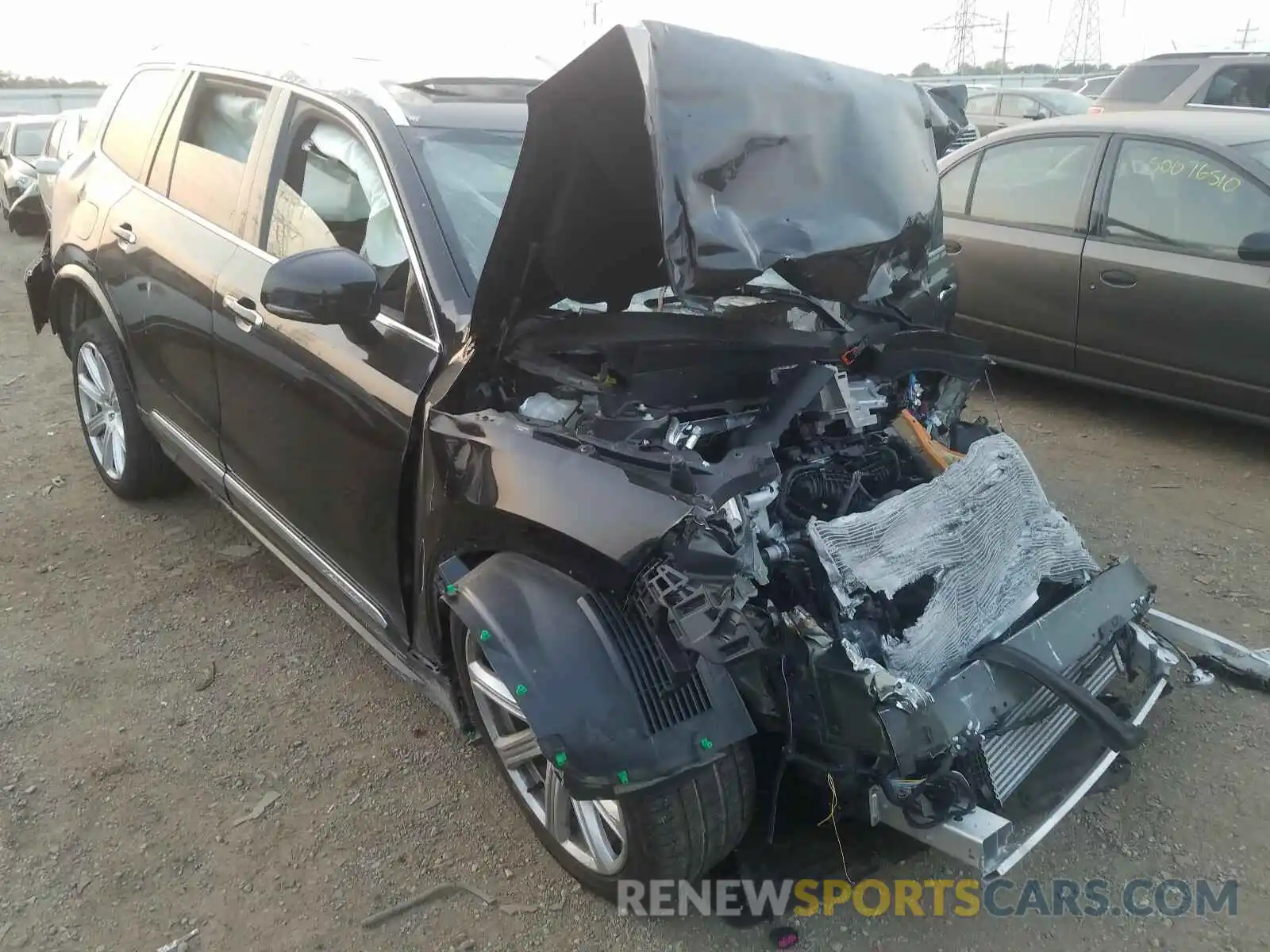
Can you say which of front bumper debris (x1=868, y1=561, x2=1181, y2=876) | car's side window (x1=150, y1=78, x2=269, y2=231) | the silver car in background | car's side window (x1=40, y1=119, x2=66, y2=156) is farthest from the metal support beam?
car's side window (x1=40, y1=119, x2=66, y2=156)

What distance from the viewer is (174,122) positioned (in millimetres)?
3727

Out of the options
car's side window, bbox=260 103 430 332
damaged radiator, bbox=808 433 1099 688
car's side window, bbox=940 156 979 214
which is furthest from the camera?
car's side window, bbox=940 156 979 214

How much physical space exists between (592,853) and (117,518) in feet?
9.96

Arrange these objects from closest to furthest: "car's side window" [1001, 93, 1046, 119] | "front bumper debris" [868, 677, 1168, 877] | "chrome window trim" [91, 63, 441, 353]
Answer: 1. "front bumper debris" [868, 677, 1168, 877]
2. "chrome window trim" [91, 63, 441, 353]
3. "car's side window" [1001, 93, 1046, 119]

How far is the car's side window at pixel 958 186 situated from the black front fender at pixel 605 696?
4559 mm

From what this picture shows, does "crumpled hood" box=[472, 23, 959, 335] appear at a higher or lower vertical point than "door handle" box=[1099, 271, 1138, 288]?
higher

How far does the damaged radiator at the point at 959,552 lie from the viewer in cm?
226

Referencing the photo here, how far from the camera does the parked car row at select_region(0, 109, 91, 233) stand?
36.0 ft

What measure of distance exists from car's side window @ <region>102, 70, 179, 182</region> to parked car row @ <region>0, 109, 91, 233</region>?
7.46 m

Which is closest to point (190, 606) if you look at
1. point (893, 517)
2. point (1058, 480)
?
point (893, 517)

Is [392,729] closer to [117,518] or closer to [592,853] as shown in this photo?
[592,853]

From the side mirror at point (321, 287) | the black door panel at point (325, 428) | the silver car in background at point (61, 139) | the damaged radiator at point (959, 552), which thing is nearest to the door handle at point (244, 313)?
the black door panel at point (325, 428)

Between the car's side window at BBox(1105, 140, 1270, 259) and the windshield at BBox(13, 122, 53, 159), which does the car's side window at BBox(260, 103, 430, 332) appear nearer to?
the car's side window at BBox(1105, 140, 1270, 259)

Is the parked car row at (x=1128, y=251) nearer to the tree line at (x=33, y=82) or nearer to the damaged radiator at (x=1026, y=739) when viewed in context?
the damaged radiator at (x=1026, y=739)
